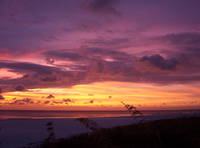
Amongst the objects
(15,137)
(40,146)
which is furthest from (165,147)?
(15,137)

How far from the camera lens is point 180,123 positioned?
12.1 metres

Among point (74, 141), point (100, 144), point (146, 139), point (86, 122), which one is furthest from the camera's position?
point (146, 139)

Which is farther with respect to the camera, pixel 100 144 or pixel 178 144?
pixel 178 144

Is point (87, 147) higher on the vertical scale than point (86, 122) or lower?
lower

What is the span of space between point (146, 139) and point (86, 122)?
3051 millimetres

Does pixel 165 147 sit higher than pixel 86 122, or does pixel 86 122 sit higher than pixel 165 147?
pixel 86 122

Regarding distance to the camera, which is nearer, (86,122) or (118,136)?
(86,122)

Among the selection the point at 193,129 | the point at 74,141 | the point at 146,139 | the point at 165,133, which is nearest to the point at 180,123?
the point at 193,129

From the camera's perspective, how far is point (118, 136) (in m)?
8.95

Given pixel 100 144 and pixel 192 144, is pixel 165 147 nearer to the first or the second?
pixel 192 144

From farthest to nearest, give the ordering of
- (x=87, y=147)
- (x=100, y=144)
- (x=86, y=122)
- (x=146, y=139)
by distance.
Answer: (x=146, y=139), (x=87, y=147), (x=100, y=144), (x=86, y=122)

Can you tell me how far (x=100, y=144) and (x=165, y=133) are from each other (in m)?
3.31

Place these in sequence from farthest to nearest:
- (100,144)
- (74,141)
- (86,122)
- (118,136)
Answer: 1. (118,136)
2. (74,141)
3. (100,144)
4. (86,122)

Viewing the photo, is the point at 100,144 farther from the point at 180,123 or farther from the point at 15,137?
the point at 180,123
